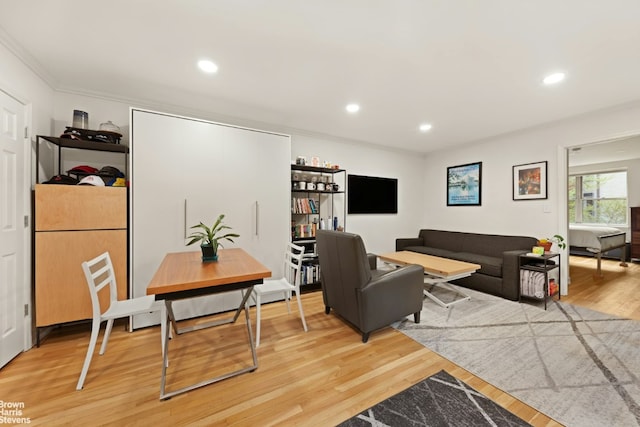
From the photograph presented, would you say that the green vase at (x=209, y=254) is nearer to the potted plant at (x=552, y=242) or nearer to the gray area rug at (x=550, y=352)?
the gray area rug at (x=550, y=352)

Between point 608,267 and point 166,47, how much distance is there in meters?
8.07

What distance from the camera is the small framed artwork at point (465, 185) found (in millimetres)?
4523

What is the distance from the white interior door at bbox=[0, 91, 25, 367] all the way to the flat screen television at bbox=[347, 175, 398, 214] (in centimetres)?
380

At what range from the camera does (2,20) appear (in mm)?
1669

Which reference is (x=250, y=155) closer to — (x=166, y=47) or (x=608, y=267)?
(x=166, y=47)

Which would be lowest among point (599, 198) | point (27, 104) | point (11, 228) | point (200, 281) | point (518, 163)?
point (200, 281)

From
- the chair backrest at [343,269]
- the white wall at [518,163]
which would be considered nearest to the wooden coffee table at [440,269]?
the chair backrest at [343,269]

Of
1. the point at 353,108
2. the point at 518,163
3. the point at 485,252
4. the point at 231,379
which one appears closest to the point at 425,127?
the point at 353,108

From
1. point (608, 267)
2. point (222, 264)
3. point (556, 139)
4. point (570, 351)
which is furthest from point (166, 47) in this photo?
point (608, 267)

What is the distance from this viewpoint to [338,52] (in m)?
2.01

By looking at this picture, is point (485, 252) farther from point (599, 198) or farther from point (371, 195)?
point (599, 198)

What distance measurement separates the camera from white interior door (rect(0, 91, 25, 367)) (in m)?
1.84

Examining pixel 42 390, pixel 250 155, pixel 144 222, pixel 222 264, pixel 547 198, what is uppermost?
pixel 250 155

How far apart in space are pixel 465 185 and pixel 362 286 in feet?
12.0
